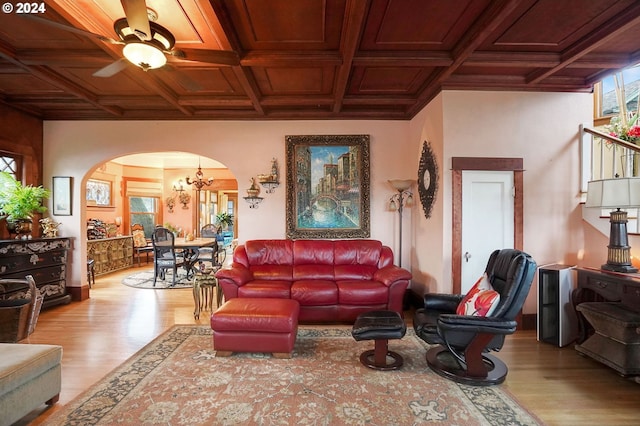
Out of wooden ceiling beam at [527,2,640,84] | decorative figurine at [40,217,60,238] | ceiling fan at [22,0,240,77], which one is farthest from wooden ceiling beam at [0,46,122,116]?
wooden ceiling beam at [527,2,640,84]

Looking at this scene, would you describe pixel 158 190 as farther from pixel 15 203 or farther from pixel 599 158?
pixel 599 158

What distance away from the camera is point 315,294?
3844 millimetres

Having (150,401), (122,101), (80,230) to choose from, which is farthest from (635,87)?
(80,230)

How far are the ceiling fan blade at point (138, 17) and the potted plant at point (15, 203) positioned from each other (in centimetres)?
370

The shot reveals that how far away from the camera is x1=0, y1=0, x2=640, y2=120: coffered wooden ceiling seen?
2.53 m

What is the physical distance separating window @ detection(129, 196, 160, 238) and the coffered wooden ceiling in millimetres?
4532

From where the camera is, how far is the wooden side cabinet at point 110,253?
6808 mm

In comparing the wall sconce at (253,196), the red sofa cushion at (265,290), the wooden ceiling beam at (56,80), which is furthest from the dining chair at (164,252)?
the red sofa cushion at (265,290)

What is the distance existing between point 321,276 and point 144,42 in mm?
3314

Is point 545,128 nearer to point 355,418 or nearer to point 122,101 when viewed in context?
point 355,418

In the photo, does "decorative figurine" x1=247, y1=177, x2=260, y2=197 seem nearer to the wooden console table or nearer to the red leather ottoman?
the red leather ottoman

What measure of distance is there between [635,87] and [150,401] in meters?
8.02

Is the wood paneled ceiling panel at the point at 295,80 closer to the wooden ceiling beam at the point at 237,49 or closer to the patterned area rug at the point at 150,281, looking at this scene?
the wooden ceiling beam at the point at 237,49

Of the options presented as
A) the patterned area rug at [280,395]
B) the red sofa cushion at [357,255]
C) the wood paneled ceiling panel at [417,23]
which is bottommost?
the patterned area rug at [280,395]
